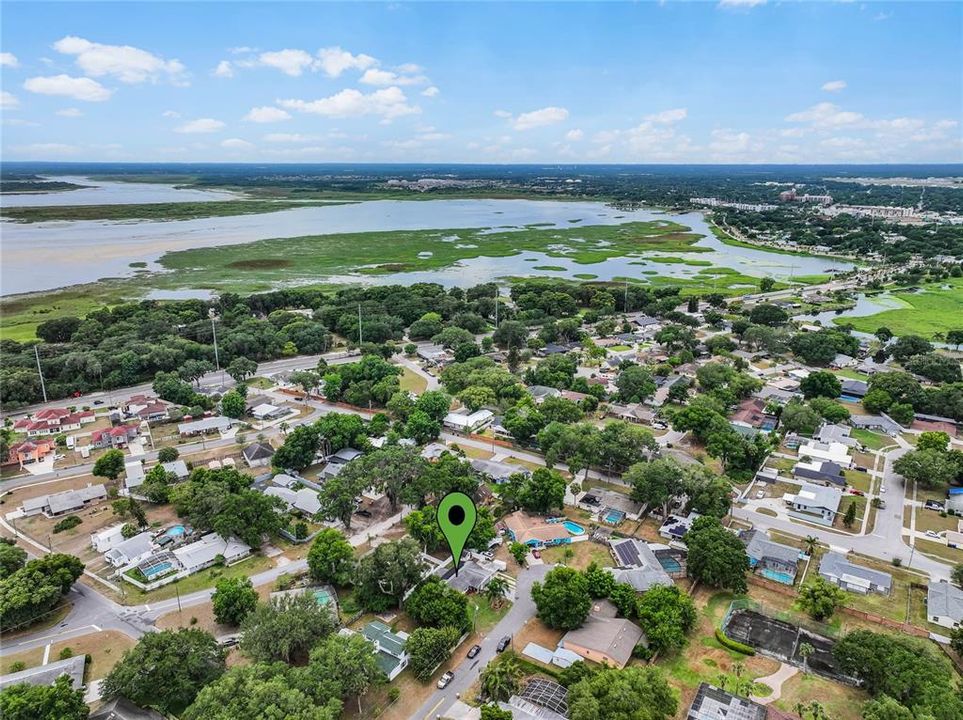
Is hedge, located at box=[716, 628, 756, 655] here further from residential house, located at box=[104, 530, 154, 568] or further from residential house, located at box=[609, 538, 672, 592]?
residential house, located at box=[104, 530, 154, 568]

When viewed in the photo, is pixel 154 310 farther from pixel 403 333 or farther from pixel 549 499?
pixel 549 499

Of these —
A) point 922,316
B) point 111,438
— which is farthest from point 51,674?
point 922,316

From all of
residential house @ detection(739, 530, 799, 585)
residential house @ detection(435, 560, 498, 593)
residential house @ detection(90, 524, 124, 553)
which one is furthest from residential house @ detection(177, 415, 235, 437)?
residential house @ detection(739, 530, 799, 585)

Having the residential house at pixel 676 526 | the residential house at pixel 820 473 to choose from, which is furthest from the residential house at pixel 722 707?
the residential house at pixel 820 473

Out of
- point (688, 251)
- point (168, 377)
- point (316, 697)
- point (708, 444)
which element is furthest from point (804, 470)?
point (688, 251)

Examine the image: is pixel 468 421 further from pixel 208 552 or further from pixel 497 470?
pixel 208 552
